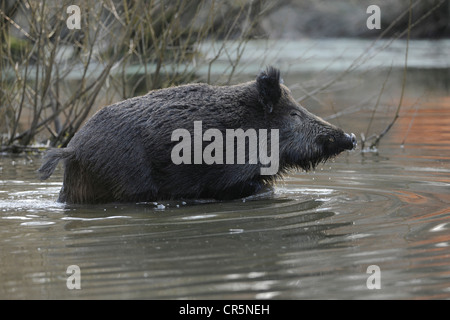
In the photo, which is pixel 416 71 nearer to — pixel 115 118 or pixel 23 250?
pixel 115 118

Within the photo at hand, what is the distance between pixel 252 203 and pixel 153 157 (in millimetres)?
1012

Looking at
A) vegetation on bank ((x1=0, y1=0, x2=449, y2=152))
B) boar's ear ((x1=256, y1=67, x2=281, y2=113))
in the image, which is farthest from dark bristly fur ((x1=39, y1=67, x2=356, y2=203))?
vegetation on bank ((x1=0, y1=0, x2=449, y2=152))

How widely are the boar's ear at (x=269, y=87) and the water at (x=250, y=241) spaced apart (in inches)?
35.8

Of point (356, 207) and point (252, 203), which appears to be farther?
point (252, 203)

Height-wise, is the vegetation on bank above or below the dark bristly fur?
above

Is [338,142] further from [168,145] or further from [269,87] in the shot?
[168,145]

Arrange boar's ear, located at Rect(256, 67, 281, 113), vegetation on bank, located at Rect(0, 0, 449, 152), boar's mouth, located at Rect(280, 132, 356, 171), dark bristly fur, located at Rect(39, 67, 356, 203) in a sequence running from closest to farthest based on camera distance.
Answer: dark bristly fur, located at Rect(39, 67, 356, 203) < boar's ear, located at Rect(256, 67, 281, 113) < boar's mouth, located at Rect(280, 132, 356, 171) < vegetation on bank, located at Rect(0, 0, 449, 152)

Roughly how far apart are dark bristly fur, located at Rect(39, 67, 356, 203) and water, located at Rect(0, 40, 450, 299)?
0.54ft

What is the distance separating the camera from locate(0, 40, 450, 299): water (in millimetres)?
4367

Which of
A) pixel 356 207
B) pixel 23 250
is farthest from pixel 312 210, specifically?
pixel 23 250

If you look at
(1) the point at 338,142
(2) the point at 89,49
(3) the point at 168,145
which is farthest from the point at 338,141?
A: (2) the point at 89,49

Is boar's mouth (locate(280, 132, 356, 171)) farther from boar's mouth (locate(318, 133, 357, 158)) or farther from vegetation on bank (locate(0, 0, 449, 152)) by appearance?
vegetation on bank (locate(0, 0, 449, 152))

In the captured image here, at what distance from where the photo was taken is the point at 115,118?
714 cm

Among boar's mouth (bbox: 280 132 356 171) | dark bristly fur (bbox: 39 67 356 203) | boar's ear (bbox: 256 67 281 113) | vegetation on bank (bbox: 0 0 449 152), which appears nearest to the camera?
dark bristly fur (bbox: 39 67 356 203)
